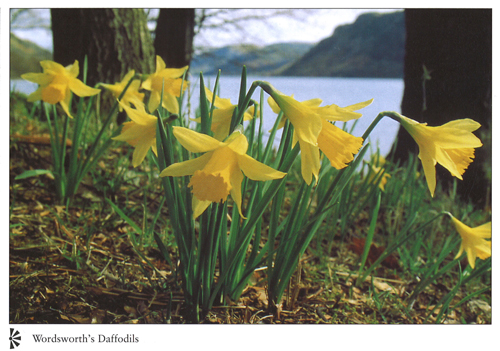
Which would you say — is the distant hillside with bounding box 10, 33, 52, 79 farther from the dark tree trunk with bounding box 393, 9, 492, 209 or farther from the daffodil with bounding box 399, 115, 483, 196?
the dark tree trunk with bounding box 393, 9, 492, 209

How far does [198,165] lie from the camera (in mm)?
941

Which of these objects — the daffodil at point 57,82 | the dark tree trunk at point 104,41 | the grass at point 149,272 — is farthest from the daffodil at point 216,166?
the dark tree trunk at point 104,41

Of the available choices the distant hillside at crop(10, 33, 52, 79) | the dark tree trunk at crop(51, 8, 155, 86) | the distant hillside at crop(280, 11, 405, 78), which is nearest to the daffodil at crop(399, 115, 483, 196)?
the distant hillside at crop(280, 11, 405, 78)

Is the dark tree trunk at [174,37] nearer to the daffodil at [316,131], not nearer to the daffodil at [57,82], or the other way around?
the daffodil at [57,82]

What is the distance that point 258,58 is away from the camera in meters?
1.80

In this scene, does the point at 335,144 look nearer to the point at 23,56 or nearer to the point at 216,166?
A: the point at 216,166

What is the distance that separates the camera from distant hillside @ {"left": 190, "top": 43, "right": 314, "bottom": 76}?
167cm

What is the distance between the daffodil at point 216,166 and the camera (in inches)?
34.3

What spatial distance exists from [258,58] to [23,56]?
4.13 ft

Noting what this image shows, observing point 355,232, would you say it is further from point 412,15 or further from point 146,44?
point 146,44
